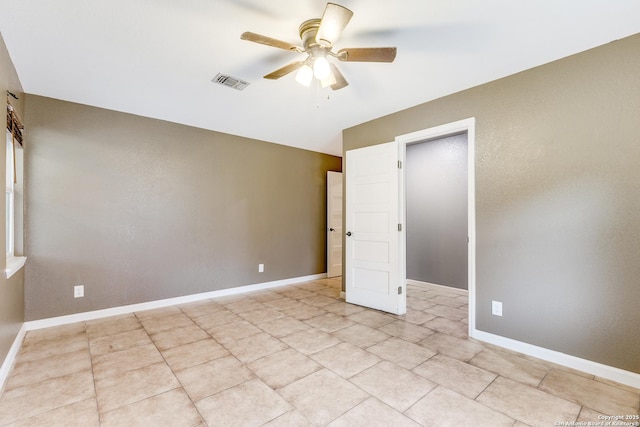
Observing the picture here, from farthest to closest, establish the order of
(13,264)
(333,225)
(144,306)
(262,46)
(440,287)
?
(333,225)
(440,287)
(144,306)
(13,264)
(262,46)

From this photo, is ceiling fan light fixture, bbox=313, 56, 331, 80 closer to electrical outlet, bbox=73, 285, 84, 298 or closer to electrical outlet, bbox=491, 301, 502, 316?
electrical outlet, bbox=491, 301, 502, 316

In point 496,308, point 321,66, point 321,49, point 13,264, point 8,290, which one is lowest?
point 496,308

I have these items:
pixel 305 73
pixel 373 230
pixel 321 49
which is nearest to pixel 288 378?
pixel 373 230

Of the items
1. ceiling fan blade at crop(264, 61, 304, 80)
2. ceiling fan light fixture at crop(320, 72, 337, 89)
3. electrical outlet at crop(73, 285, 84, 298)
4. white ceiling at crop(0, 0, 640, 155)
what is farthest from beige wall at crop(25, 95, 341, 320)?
ceiling fan light fixture at crop(320, 72, 337, 89)

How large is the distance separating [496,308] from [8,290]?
13.7ft

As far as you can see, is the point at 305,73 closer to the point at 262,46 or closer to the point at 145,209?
the point at 262,46

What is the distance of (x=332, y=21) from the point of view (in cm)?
167

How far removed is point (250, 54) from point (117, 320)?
3.20 m

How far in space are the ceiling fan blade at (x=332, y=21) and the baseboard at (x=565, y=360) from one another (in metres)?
2.87

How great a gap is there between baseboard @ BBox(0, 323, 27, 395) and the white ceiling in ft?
7.81

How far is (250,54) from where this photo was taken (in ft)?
7.80

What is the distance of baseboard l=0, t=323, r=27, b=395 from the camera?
6.77 ft

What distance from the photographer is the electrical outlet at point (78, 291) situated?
3280mm

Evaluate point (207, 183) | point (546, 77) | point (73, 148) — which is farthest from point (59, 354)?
point (546, 77)
